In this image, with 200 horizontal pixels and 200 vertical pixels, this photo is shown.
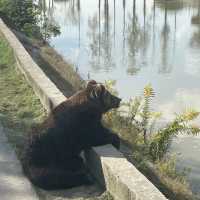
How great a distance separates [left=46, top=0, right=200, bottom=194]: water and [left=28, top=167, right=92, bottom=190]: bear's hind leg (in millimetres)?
2919

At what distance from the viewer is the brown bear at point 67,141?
5523 millimetres

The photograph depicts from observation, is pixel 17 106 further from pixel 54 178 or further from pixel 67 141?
pixel 54 178

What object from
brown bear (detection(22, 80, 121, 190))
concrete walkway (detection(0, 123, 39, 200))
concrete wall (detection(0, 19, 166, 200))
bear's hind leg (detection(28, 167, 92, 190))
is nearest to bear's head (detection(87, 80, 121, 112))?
Result: brown bear (detection(22, 80, 121, 190))

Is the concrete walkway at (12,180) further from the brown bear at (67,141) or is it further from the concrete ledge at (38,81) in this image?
the concrete ledge at (38,81)

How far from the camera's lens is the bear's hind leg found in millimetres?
5469

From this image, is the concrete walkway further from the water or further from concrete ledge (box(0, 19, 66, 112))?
the water

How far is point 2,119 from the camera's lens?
7.77m

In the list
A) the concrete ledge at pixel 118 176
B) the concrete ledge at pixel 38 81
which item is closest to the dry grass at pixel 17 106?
the concrete ledge at pixel 38 81

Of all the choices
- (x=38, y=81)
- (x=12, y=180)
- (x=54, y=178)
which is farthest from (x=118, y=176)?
(x=38, y=81)

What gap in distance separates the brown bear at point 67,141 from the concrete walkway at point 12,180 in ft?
0.37

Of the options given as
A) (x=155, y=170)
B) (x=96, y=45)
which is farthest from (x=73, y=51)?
(x=155, y=170)

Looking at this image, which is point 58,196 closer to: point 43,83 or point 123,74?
point 43,83

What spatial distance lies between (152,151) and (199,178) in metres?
1.30

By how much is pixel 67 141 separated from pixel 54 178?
460 mm
